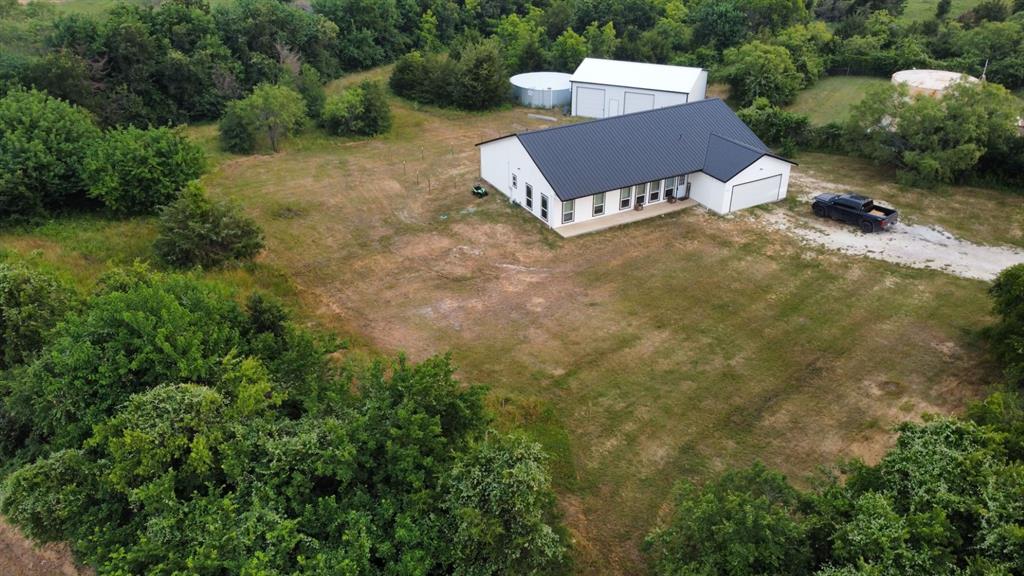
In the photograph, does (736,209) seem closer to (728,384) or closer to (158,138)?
(728,384)

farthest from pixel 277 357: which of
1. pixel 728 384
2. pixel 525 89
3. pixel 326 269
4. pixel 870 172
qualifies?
pixel 525 89

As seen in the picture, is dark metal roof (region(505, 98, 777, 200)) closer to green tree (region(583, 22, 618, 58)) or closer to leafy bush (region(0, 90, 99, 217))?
leafy bush (region(0, 90, 99, 217))

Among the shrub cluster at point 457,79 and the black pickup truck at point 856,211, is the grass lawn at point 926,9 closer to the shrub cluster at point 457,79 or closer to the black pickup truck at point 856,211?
the shrub cluster at point 457,79

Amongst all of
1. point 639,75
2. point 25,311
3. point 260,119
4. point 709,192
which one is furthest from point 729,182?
point 25,311

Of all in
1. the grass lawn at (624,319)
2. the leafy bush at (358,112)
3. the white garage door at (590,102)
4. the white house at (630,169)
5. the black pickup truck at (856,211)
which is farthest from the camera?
the white garage door at (590,102)

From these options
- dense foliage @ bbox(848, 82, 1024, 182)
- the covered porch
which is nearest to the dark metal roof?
the covered porch

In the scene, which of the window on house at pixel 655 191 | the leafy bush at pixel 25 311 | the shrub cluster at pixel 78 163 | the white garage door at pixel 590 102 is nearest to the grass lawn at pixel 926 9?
the white garage door at pixel 590 102

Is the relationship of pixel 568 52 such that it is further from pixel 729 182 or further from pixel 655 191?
pixel 729 182
